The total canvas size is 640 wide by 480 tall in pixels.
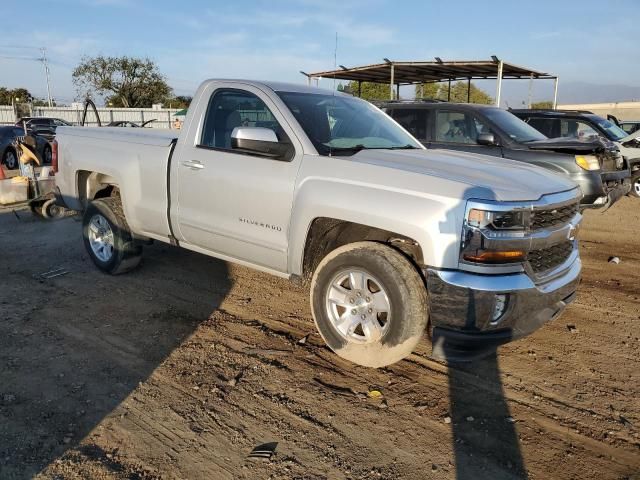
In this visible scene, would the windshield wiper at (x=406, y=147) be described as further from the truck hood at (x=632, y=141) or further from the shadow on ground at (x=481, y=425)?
the truck hood at (x=632, y=141)

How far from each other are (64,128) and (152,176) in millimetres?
1987

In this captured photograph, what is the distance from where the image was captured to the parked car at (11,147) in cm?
1681

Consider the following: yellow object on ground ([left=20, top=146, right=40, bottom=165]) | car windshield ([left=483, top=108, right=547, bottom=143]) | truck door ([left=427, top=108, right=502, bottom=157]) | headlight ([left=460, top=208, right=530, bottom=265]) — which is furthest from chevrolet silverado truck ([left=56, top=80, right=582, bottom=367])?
yellow object on ground ([left=20, top=146, right=40, bottom=165])

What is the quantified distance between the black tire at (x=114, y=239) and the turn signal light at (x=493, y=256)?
3749 millimetres

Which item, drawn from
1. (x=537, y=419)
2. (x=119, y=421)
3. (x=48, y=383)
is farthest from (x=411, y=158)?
(x=48, y=383)

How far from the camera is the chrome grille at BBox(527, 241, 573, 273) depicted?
3504 millimetres

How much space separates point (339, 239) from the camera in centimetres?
406

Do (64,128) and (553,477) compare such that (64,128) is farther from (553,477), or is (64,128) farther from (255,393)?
(553,477)

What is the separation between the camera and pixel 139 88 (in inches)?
2285

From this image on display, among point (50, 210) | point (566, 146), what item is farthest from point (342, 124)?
point (50, 210)

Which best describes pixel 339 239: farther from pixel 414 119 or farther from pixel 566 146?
pixel 414 119

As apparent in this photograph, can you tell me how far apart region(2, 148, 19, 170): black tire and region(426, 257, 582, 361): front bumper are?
17.4 meters

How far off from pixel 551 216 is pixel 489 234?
0.65 metres

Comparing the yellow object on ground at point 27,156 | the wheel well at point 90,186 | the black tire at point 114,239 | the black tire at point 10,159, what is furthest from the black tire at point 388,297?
the black tire at point 10,159
